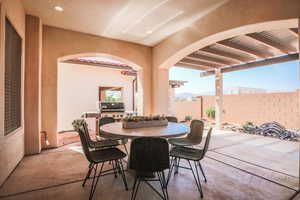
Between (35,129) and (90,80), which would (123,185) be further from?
(90,80)

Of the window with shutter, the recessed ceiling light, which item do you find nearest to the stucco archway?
the recessed ceiling light

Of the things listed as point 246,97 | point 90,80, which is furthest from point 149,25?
point 246,97

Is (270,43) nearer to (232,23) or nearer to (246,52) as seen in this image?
(246,52)

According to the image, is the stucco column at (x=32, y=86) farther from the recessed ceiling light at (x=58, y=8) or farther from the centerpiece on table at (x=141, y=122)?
the centerpiece on table at (x=141, y=122)

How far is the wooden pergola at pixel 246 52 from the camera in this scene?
384cm

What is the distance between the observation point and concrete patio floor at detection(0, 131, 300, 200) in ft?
6.28

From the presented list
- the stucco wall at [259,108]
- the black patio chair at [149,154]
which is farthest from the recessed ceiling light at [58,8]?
the stucco wall at [259,108]

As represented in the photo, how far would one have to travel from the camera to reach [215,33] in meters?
3.19

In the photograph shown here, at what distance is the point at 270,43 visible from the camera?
4062 millimetres

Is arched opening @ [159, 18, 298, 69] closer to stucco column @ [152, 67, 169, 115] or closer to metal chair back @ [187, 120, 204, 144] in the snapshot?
stucco column @ [152, 67, 169, 115]

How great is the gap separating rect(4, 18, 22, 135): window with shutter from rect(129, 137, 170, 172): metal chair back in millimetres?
2221

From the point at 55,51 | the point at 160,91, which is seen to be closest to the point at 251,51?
the point at 160,91

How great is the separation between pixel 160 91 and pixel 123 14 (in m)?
2.49

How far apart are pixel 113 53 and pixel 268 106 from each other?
711 centimetres
